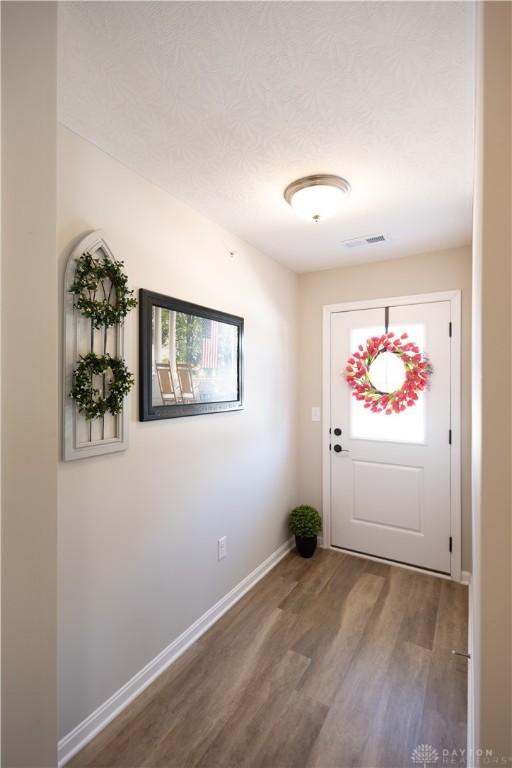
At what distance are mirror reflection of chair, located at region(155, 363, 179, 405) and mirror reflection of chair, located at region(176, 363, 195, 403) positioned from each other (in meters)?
0.06

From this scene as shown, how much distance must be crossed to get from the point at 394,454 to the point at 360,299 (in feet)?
4.45

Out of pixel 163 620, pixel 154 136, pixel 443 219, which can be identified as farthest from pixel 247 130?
pixel 163 620

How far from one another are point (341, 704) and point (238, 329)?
2131mm

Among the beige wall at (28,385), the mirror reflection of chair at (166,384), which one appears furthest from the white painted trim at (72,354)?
the beige wall at (28,385)

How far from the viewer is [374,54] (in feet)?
3.64

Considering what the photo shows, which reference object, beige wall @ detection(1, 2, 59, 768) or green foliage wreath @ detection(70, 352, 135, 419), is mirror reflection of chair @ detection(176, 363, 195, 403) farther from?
beige wall @ detection(1, 2, 59, 768)

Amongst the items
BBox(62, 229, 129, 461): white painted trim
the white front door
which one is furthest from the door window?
BBox(62, 229, 129, 461): white painted trim

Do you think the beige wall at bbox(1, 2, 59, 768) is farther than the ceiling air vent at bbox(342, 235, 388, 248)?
No

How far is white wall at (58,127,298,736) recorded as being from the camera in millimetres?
1478

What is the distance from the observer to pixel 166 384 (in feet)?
6.26

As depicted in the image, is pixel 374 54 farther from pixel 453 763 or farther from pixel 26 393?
pixel 453 763

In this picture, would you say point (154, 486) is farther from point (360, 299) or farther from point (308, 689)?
point (360, 299)

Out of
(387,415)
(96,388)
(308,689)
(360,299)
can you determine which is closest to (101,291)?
(96,388)

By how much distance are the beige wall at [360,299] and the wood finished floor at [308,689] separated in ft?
3.03
